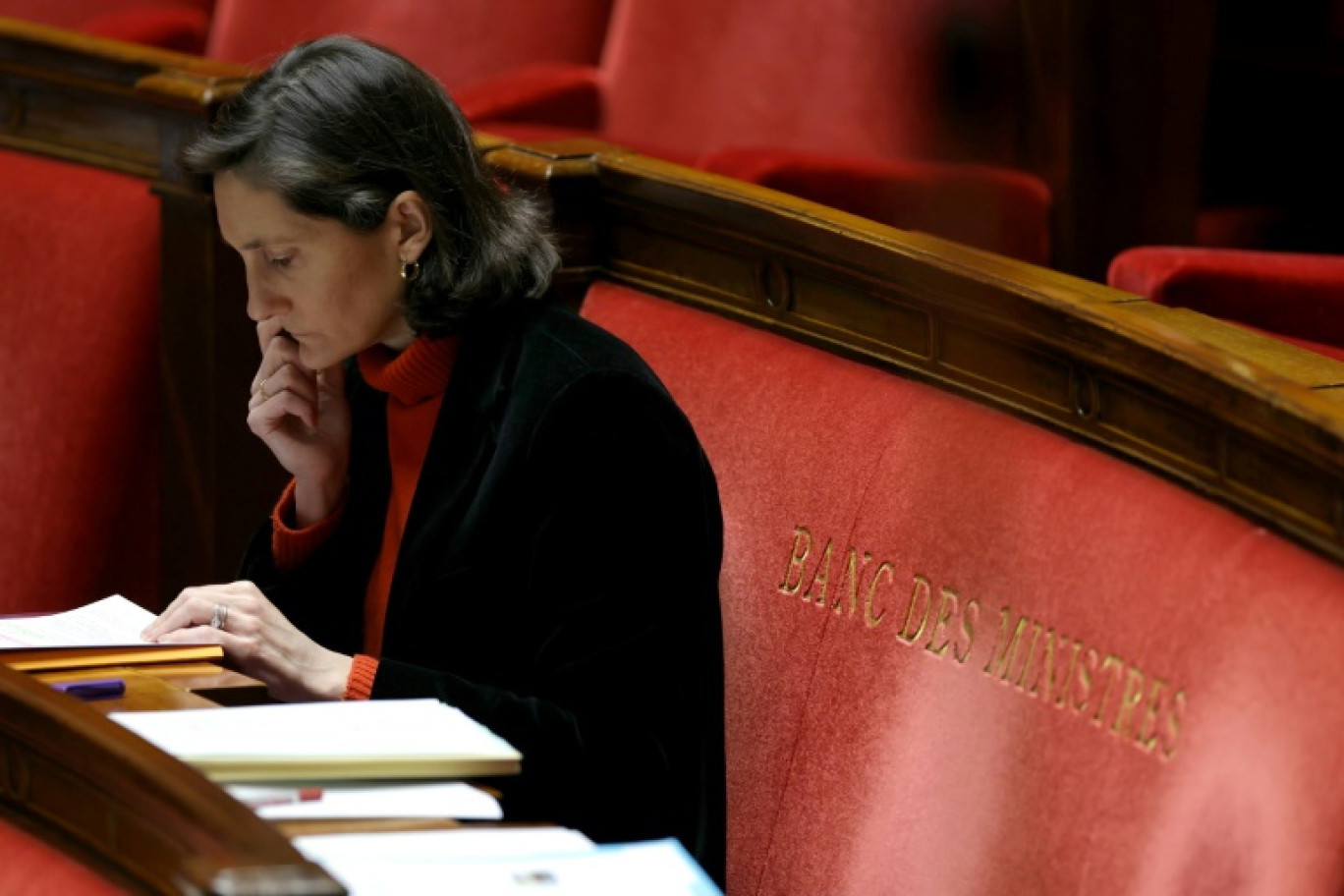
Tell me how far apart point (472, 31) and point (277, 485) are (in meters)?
0.45

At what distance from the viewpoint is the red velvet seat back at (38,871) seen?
1.28ft

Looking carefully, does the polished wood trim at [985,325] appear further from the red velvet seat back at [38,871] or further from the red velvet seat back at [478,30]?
the red velvet seat back at [478,30]

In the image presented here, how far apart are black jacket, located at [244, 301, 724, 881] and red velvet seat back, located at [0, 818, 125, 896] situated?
124 millimetres

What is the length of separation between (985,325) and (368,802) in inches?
9.8

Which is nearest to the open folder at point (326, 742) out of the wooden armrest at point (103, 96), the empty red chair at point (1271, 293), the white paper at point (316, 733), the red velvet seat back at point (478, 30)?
the white paper at point (316, 733)

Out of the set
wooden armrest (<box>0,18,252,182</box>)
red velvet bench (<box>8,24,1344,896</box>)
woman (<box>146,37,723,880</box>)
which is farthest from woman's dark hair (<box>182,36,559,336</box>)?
wooden armrest (<box>0,18,252,182</box>)

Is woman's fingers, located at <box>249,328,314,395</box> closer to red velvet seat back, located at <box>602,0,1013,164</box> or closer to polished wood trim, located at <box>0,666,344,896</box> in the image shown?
polished wood trim, located at <box>0,666,344,896</box>

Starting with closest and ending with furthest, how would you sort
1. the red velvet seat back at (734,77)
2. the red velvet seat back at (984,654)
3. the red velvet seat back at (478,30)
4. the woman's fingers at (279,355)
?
the red velvet seat back at (984,654)
the woman's fingers at (279,355)
the red velvet seat back at (734,77)
the red velvet seat back at (478,30)

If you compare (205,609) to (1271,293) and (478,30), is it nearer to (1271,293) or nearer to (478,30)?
(1271,293)

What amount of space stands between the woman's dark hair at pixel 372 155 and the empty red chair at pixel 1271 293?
250 mm

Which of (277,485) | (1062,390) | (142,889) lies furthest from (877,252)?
(277,485)

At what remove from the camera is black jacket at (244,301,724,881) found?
527 mm

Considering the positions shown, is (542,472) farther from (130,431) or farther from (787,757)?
(130,431)

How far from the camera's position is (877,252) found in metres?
0.59
